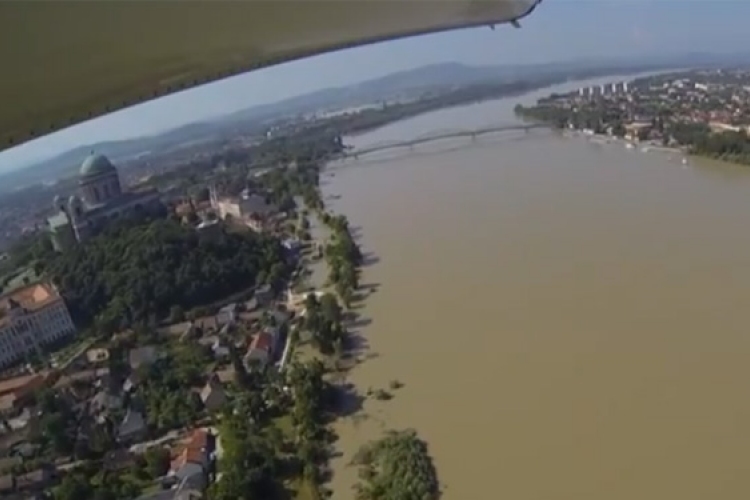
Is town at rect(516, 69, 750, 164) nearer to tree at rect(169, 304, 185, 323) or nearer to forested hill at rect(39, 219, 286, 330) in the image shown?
forested hill at rect(39, 219, 286, 330)

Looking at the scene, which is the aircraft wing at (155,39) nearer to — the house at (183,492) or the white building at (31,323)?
the house at (183,492)

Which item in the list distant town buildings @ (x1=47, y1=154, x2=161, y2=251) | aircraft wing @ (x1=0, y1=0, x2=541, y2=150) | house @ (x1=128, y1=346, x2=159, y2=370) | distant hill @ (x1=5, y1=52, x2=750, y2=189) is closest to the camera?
aircraft wing @ (x1=0, y1=0, x2=541, y2=150)

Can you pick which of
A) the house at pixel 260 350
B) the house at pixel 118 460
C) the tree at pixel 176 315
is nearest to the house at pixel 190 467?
the house at pixel 118 460

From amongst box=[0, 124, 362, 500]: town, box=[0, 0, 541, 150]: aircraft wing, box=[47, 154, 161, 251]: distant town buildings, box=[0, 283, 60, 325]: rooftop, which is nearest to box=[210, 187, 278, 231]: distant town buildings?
box=[0, 124, 362, 500]: town

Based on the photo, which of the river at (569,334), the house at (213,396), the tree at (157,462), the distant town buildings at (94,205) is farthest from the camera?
the distant town buildings at (94,205)

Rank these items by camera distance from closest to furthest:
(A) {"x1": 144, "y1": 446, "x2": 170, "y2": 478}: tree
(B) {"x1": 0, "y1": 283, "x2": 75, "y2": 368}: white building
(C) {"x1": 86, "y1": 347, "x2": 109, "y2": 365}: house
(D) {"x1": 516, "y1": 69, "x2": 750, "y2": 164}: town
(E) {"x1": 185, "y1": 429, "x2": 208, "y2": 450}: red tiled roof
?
(A) {"x1": 144, "y1": 446, "x2": 170, "y2": 478}: tree < (E) {"x1": 185, "y1": 429, "x2": 208, "y2": 450}: red tiled roof < (C) {"x1": 86, "y1": 347, "x2": 109, "y2": 365}: house < (B) {"x1": 0, "y1": 283, "x2": 75, "y2": 368}: white building < (D) {"x1": 516, "y1": 69, "x2": 750, "y2": 164}: town
